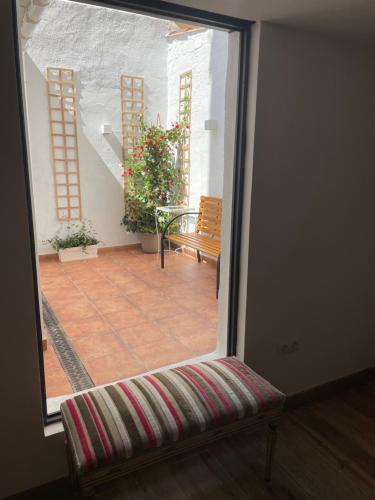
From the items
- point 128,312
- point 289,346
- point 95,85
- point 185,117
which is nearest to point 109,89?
point 95,85

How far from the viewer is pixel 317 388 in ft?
7.59

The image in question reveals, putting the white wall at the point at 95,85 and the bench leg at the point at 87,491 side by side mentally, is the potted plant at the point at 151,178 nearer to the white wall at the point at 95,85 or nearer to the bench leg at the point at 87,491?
the white wall at the point at 95,85

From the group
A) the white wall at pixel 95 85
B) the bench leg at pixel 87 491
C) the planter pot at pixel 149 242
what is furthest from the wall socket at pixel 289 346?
the white wall at pixel 95 85

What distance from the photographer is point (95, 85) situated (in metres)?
5.07

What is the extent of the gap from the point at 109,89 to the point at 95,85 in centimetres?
19

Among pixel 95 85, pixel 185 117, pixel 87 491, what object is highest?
pixel 95 85

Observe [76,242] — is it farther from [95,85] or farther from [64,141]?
[95,85]

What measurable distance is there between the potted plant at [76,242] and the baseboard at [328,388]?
3534 millimetres

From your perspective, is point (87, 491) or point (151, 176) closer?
point (87, 491)

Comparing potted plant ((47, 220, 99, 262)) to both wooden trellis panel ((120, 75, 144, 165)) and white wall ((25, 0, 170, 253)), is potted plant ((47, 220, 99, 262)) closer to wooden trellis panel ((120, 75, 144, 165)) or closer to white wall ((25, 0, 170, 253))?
white wall ((25, 0, 170, 253))

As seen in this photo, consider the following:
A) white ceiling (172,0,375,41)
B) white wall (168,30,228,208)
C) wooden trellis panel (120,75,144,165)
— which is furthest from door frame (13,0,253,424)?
wooden trellis panel (120,75,144,165)

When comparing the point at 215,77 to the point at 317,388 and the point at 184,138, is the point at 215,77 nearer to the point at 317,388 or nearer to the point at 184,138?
the point at 184,138

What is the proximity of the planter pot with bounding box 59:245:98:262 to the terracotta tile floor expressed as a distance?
0.12 m

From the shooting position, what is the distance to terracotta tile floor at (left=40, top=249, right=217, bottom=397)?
2.62m
